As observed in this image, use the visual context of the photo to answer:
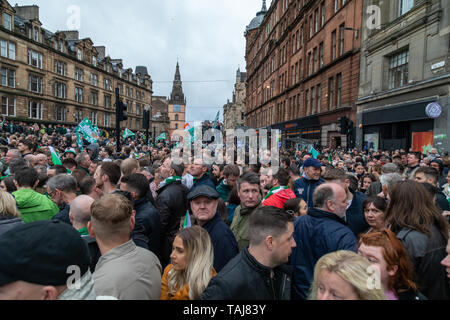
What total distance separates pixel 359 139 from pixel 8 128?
89.4ft

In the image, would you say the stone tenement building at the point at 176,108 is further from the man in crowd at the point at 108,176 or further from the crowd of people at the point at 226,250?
the crowd of people at the point at 226,250

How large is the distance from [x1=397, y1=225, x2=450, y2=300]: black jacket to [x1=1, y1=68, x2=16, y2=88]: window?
138ft

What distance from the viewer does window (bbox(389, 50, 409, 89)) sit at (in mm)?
15672

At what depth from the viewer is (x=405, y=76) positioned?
15.7 meters

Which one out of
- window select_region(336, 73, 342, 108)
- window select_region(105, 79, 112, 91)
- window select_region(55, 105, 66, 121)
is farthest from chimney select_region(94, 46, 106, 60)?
window select_region(336, 73, 342, 108)

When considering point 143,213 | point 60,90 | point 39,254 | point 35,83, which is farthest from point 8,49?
point 39,254

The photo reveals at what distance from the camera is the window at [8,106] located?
3325 centimetres

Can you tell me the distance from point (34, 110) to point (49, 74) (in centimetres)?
577

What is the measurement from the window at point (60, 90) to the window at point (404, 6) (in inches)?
1675

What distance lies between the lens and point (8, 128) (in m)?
23.5

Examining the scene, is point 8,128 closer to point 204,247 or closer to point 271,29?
point 204,247

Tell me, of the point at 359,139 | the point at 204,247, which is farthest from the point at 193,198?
the point at 359,139

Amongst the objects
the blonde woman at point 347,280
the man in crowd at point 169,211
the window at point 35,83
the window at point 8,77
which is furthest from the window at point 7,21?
the blonde woman at point 347,280

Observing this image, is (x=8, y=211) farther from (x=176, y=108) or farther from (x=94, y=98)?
(x=176, y=108)
